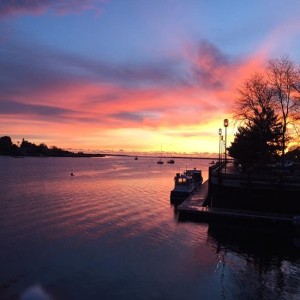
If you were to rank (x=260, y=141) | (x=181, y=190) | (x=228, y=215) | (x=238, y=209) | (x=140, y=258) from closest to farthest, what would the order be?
(x=140, y=258) → (x=228, y=215) → (x=238, y=209) → (x=181, y=190) → (x=260, y=141)

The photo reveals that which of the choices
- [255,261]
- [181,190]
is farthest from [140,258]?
[181,190]

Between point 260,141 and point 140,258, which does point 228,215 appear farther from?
point 260,141

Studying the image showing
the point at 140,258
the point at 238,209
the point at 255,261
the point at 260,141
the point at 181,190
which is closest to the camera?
the point at 255,261

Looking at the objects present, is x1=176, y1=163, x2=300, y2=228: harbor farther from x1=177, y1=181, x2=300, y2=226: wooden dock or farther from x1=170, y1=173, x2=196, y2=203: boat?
x1=170, y1=173, x2=196, y2=203: boat

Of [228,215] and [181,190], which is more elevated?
[181,190]

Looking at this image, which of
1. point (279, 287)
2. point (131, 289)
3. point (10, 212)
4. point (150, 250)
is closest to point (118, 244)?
point (150, 250)

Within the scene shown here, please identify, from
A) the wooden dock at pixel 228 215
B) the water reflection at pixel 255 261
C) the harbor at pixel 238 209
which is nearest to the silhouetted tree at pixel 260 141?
the harbor at pixel 238 209

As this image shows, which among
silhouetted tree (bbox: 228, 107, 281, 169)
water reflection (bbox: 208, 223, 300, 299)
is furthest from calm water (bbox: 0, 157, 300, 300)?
silhouetted tree (bbox: 228, 107, 281, 169)

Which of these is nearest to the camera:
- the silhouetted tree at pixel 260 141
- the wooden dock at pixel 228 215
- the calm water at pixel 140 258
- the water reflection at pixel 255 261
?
the calm water at pixel 140 258

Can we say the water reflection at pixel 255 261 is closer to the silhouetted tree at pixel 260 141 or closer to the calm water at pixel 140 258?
the calm water at pixel 140 258

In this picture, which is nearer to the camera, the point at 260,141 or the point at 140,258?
the point at 140,258

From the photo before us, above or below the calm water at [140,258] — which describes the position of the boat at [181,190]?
above

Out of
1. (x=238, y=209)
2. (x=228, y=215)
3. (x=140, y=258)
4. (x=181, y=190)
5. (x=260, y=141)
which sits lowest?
(x=140, y=258)

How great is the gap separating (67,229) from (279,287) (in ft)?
68.2
